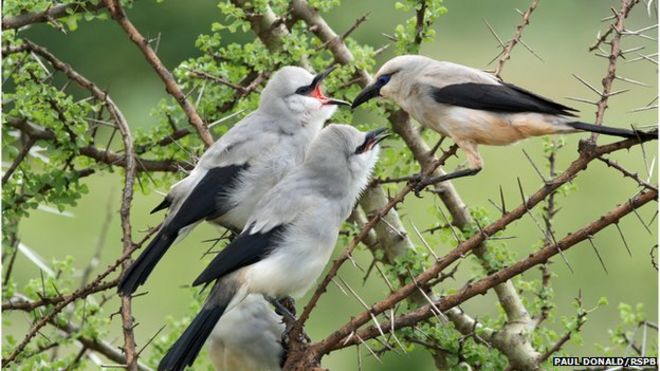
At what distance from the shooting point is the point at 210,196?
294cm

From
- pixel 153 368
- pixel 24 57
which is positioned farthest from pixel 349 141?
pixel 153 368

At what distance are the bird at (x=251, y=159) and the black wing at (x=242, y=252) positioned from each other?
0.82ft

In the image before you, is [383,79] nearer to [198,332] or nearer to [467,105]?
[467,105]

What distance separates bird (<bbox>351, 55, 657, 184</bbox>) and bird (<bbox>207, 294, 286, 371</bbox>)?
0.57 m

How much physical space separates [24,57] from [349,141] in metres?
1.10

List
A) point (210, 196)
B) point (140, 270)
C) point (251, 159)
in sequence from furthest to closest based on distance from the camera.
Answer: point (251, 159) < point (210, 196) < point (140, 270)

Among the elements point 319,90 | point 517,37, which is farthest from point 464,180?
point 517,37

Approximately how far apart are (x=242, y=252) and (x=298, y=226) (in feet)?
0.54

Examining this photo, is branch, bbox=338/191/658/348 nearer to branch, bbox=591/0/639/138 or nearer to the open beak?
branch, bbox=591/0/639/138

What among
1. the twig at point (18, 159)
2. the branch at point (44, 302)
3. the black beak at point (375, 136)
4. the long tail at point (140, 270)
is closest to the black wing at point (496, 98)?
the black beak at point (375, 136)

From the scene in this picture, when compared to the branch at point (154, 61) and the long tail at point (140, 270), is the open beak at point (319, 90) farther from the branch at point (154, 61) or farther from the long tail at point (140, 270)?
the long tail at point (140, 270)

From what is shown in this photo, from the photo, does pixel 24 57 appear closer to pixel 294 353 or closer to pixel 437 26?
pixel 294 353

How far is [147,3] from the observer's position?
10.3 metres

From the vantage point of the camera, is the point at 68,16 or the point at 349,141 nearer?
the point at 349,141
